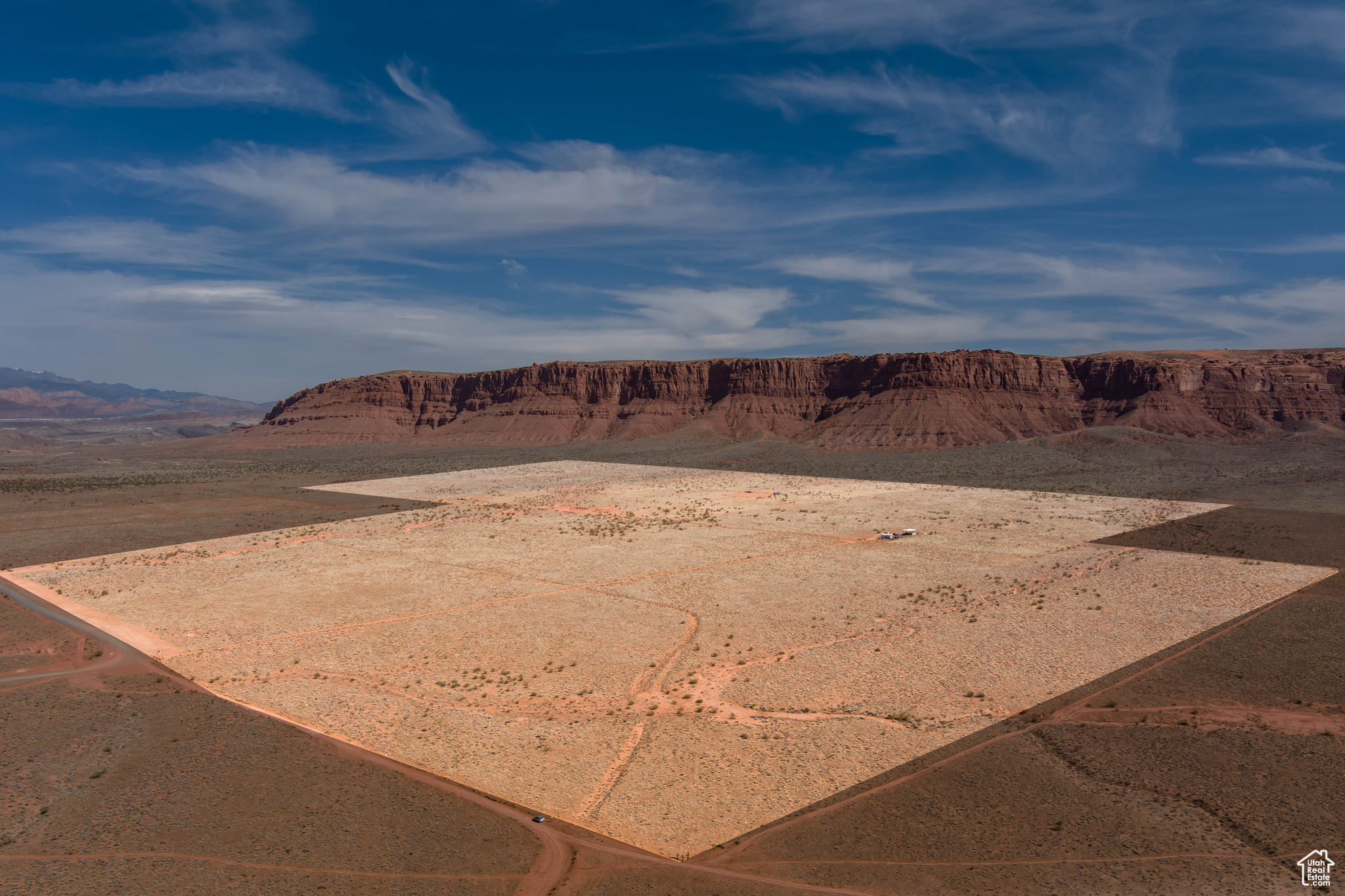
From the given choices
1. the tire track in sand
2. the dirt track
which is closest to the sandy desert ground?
Result: the tire track in sand

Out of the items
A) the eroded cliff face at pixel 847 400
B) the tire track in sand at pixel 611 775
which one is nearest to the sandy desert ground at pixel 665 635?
the tire track in sand at pixel 611 775

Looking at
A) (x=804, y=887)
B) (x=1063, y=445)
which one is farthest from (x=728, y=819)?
(x=1063, y=445)

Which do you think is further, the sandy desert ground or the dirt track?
the sandy desert ground

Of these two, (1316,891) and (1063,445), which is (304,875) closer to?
(1316,891)

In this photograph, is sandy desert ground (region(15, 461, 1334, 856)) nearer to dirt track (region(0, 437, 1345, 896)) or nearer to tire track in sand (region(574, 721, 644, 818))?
tire track in sand (region(574, 721, 644, 818))

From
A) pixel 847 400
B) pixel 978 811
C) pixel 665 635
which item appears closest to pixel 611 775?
pixel 978 811

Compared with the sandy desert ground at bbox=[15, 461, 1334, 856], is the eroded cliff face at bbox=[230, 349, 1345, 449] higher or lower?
higher

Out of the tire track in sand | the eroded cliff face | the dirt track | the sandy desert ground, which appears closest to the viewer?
the dirt track
